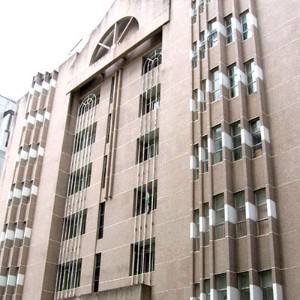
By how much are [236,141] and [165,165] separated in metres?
4.97

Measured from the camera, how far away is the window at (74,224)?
111 feet

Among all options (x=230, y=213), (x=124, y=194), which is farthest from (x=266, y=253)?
(x=124, y=194)

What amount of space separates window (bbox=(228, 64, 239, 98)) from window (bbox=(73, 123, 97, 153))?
43.2 feet

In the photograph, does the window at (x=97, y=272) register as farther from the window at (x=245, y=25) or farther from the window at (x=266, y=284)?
the window at (x=245, y=25)

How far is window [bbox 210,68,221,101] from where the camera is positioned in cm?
2739

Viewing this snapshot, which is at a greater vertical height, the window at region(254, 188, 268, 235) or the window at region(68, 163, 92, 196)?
the window at region(68, 163, 92, 196)

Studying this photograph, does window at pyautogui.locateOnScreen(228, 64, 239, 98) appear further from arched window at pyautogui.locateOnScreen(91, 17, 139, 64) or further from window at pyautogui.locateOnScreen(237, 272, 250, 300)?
arched window at pyautogui.locateOnScreen(91, 17, 139, 64)

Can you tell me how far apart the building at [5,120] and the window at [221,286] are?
38.2 m

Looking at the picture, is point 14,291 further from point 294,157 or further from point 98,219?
point 294,157

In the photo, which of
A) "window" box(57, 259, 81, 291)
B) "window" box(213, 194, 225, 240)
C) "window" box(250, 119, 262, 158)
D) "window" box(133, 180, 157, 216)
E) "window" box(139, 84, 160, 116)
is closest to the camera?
"window" box(213, 194, 225, 240)

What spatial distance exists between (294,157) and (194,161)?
19.6ft

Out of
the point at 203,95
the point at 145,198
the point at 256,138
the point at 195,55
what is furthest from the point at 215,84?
the point at 145,198

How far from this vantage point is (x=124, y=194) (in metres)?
31.0

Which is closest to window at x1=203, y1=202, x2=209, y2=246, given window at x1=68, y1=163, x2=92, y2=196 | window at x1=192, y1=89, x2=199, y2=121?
window at x1=192, y1=89, x2=199, y2=121
